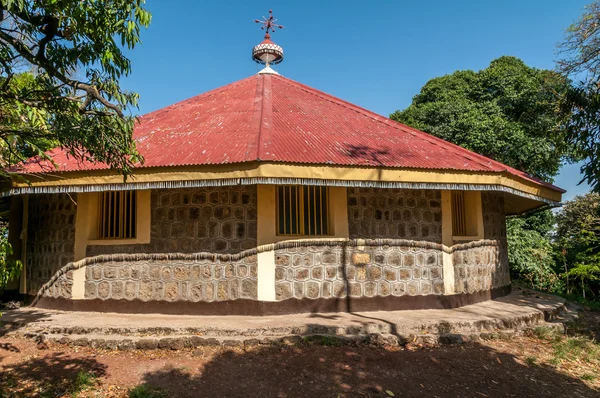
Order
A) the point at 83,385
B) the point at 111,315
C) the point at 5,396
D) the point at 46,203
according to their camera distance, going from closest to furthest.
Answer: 1. the point at 5,396
2. the point at 83,385
3. the point at 111,315
4. the point at 46,203

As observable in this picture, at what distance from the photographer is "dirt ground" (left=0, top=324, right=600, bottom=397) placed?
4.31 metres

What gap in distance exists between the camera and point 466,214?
8.25 metres

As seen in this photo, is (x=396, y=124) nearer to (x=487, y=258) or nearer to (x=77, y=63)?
(x=487, y=258)

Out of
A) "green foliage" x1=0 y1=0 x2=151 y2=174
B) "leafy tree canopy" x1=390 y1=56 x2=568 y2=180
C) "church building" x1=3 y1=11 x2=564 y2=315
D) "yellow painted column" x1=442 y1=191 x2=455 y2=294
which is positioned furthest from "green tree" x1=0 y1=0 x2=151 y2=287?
"leafy tree canopy" x1=390 y1=56 x2=568 y2=180

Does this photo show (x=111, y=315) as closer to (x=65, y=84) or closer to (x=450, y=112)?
(x=65, y=84)

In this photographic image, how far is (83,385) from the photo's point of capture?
4.36m

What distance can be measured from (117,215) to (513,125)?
1361 centimetres

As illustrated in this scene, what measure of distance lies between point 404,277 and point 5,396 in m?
5.57

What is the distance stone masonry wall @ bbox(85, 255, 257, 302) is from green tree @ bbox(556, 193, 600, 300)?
11954 millimetres

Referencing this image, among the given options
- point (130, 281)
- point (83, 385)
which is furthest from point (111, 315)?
point (83, 385)

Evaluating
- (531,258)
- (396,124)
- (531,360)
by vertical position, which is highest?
(396,124)

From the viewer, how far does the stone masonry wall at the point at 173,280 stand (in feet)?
21.3

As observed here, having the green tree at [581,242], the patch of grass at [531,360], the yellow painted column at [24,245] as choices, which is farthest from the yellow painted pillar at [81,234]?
the green tree at [581,242]

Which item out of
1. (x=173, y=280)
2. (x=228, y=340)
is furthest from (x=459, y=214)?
(x=173, y=280)
